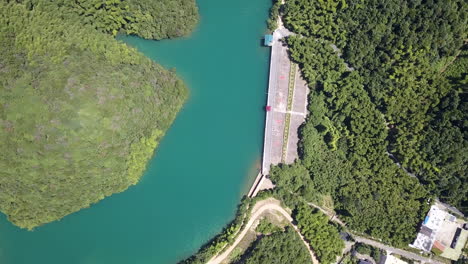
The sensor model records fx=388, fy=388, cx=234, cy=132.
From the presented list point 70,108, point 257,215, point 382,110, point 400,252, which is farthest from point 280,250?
point 70,108

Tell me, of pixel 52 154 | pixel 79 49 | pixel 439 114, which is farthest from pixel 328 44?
pixel 52 154

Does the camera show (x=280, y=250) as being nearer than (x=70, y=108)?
No

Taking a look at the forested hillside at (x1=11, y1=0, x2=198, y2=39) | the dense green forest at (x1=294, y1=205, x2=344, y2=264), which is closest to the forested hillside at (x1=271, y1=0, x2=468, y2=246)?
the dense green forest at (x1=294, y1=205, x2=344, y2=264)

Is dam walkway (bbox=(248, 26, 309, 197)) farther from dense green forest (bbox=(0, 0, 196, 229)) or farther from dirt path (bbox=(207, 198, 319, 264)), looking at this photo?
dense green forest (bbox=(0, 0, 196, 229))

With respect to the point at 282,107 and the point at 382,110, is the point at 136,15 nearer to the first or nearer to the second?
the point at 282,107

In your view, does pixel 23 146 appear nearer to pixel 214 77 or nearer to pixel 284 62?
pixel 214 77

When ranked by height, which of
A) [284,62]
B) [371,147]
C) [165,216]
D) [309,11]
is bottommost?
[165,216]

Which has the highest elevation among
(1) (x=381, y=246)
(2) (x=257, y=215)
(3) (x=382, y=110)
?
(3) (x=382, y=110)
